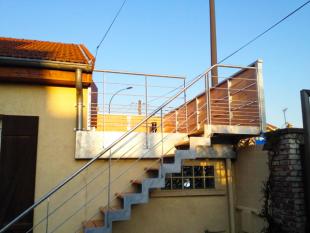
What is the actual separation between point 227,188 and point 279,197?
6.42 ft

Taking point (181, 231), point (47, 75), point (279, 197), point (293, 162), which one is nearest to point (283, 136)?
point (293, 162)

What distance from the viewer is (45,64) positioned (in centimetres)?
596

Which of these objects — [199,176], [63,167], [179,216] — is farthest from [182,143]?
[63,167]

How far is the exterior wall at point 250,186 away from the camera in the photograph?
6.52 meters

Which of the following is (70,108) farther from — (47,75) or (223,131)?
(223,131)

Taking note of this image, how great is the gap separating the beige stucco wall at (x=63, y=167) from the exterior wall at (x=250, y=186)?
1.76m

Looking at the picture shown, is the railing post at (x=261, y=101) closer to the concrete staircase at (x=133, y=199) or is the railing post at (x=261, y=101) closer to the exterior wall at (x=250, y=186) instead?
the exterior wall at (x=250, y=186)

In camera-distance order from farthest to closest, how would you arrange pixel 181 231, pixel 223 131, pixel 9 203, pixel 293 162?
pixel 181 231 < pixel 223 131 < pixel 9 203 < pixel 293 162

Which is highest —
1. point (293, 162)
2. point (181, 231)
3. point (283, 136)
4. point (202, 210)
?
point (283, 136)

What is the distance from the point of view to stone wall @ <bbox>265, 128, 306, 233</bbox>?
5.12 metres

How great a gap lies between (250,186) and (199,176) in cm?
125

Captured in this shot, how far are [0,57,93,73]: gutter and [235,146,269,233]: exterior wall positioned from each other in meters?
3.92

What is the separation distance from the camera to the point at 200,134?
6.37 metres

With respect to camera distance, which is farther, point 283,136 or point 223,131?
point 223,131
